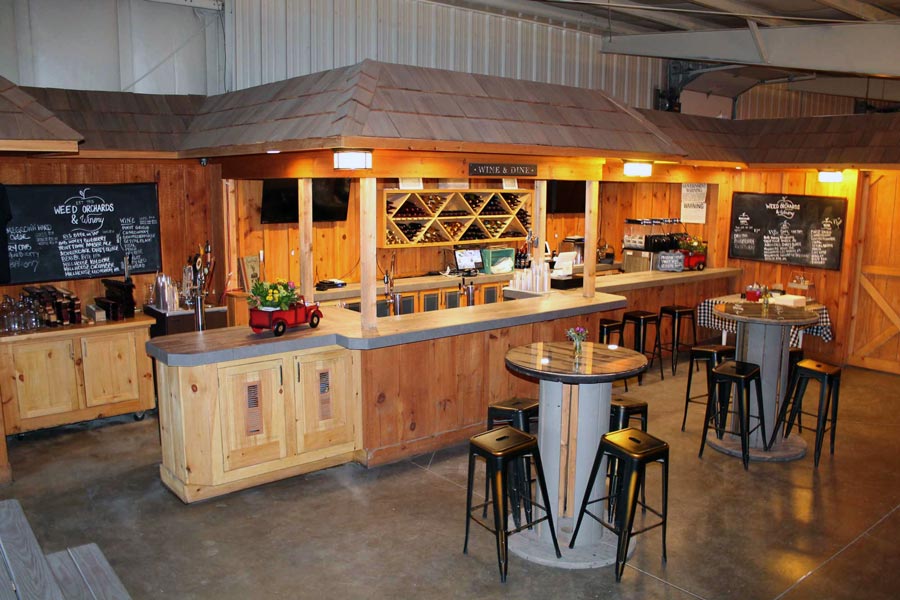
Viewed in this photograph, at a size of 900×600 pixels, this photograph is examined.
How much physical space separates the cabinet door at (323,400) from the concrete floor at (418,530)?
0.28 meters

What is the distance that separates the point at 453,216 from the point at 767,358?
439 centimetres

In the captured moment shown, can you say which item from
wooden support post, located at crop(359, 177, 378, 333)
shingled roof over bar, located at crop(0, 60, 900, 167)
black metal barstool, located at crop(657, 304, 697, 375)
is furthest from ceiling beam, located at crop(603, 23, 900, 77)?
wooden support post, located at crop(359, 177, 378, 333)

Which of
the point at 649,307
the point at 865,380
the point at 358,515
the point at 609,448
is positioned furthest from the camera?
the point at 649,307

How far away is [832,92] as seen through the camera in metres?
12.8

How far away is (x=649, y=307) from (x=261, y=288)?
5.22 meters

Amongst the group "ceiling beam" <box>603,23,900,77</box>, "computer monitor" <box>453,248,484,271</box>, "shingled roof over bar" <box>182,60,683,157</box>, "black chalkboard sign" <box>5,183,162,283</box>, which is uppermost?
"ceiling beam" <box>603,23,900,77</box>

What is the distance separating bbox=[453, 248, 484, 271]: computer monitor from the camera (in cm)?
952

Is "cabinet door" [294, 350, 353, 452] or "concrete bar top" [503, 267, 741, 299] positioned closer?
"cabinet door" [294, 350, 353, 452]

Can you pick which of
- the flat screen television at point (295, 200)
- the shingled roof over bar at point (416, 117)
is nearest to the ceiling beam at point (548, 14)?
the shingled roof over bar at point (416, 117)

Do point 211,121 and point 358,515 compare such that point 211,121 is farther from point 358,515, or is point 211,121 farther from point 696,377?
point 696,377

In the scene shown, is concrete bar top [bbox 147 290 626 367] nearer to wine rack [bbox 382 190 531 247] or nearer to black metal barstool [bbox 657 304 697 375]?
black metal barstool [bbox 657 304 697 375]

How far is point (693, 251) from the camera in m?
9.94

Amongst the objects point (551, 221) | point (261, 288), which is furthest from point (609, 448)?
point (551, 221)

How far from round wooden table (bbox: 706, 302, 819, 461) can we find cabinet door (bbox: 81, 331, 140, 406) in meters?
5.27
